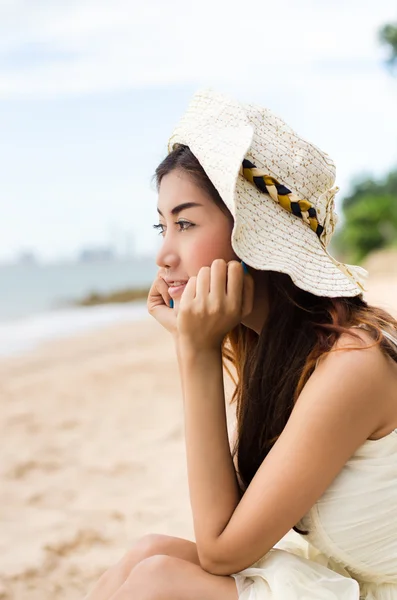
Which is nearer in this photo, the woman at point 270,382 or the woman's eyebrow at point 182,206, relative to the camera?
the woman at point 270,382

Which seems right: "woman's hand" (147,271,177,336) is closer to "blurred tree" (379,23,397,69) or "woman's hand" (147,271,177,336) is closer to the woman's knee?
the woman's knee

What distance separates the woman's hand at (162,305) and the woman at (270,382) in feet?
0.56

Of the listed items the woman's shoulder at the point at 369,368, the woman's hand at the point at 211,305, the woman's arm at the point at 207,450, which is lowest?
the woman's arm at the point at 207,450

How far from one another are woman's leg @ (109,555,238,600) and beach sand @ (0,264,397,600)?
132 cm

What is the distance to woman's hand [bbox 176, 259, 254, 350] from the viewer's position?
1.96 metres

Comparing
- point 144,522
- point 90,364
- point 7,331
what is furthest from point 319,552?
point 7,331

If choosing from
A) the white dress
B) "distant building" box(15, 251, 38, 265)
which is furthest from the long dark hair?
"distant building" box(15, 251, 38, 265)

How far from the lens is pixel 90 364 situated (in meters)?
8.92

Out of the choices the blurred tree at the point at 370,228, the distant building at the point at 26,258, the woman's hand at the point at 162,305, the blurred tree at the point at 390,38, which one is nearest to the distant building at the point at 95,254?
the distant building at the point at 26,258

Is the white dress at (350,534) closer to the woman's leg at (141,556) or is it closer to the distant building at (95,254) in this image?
the woman's leg at (141,556)

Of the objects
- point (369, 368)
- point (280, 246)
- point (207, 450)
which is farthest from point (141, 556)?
point (280, 246)

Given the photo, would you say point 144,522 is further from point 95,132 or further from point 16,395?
point 95,132

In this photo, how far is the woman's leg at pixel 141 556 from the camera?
2104 mm

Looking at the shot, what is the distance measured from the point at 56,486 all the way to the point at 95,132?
7797 centimetres
